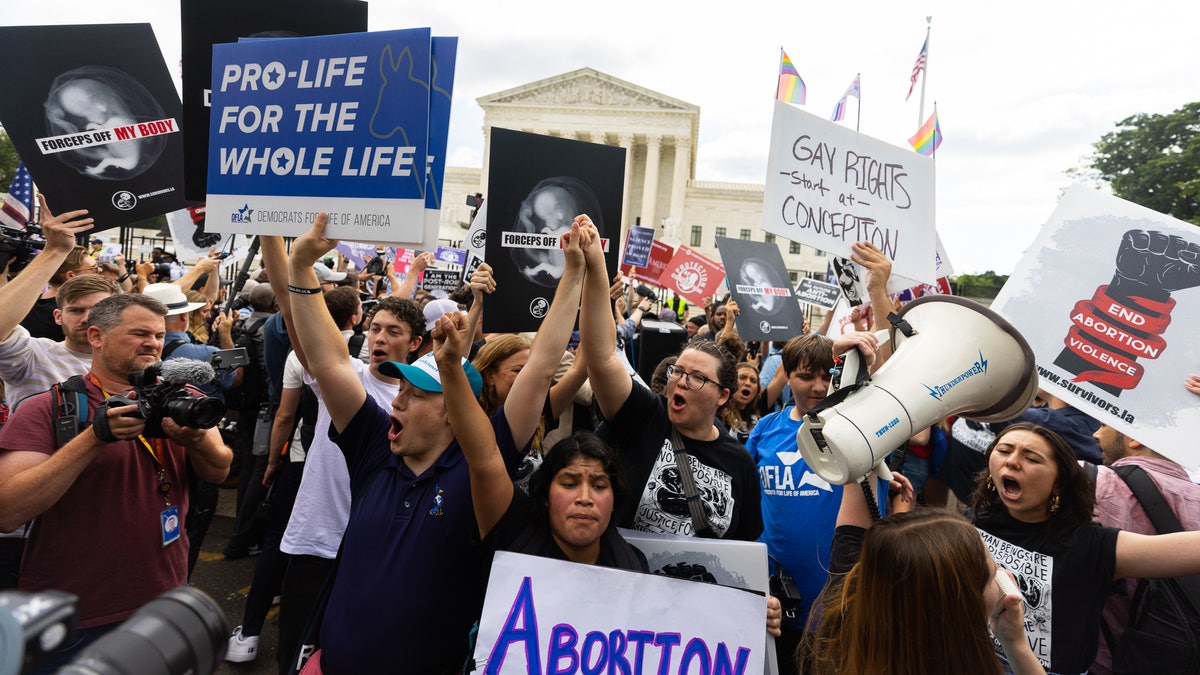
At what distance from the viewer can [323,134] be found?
241 cm

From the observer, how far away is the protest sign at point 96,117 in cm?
279

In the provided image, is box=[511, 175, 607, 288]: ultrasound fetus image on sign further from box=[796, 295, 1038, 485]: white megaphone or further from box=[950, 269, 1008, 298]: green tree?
box=[950, 269, 1008, 298]: green tree

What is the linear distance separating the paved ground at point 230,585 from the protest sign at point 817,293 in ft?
21.7

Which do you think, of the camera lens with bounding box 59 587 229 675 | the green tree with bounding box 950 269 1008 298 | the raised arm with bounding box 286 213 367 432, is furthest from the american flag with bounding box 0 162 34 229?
the green tree with bounding box 950 269 1008 298

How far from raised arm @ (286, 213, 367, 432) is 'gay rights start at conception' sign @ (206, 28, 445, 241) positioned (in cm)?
10

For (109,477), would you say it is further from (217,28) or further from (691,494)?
(691,494)

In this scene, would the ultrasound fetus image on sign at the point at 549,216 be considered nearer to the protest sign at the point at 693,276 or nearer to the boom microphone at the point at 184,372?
the boom microphone at the point at 184,372

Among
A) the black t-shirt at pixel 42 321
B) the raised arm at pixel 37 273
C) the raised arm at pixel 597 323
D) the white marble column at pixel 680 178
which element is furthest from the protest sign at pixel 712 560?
the white marble column at pixel 680 178

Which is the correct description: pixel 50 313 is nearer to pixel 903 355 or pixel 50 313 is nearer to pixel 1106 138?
pixel 903 355

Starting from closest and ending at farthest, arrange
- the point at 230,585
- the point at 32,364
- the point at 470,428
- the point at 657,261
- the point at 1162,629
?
the point at 470,428 < the point at 1162,629 < the point at 32,364 < the point at 230,585 < the point at 657,261

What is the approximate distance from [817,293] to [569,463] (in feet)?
23.7

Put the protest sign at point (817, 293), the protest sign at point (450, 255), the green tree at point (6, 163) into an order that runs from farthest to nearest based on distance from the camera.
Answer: the green tree at point (6, 163) → the protest sign at point (450, 255) → the protest sign at point (817, 293)

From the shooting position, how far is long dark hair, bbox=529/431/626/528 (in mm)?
2178

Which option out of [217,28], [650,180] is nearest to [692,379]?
[217,28]
